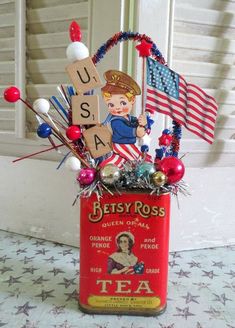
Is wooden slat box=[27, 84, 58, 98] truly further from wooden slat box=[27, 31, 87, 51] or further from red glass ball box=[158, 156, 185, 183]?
red glass ball box=[158, 156, 185, 183]

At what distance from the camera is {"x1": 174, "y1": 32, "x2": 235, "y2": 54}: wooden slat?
0.93m

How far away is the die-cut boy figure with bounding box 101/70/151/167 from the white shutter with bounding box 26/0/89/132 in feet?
0.98

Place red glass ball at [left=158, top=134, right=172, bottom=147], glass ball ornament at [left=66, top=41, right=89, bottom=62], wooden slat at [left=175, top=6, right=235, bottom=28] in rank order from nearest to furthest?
glass ball ornament at [left=66, top=41, right=89, bottom=62] < red glass ball at [left=158, top=134, right=172, bottom=147] < wooden slat at [left=175, top=6, right=235, bottom=28]

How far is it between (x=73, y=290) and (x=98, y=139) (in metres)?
0.33

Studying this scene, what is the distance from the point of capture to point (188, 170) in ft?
3.24

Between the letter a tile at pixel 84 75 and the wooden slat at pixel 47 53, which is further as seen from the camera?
the wooden slat at pixel 47 53

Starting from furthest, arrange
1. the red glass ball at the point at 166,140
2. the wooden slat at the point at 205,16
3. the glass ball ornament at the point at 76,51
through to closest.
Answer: the wooden slat at the point at 205,16
the red glass ball at the point at 166,140
the glass ball ornament at the point at 76,51

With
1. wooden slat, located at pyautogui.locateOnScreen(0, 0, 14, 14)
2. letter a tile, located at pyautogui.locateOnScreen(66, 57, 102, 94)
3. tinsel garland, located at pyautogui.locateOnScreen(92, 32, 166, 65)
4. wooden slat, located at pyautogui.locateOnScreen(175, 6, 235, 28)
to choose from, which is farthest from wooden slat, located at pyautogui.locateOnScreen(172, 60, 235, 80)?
wooden slat, located at pyautogui.locateOnScreen(0, 0, 14, 14)

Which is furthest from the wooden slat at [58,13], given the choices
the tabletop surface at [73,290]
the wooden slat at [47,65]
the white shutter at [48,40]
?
the tabletop surface at [73,290]

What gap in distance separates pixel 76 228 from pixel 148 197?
0.39 meters

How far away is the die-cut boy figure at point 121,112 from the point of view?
2.26 ft

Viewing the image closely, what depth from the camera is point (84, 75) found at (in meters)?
0.65

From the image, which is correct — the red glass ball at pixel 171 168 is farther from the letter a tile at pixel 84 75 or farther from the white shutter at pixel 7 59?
the white shutter at pixel 7 59

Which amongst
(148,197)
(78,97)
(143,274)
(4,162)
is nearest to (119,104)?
(78,97)
